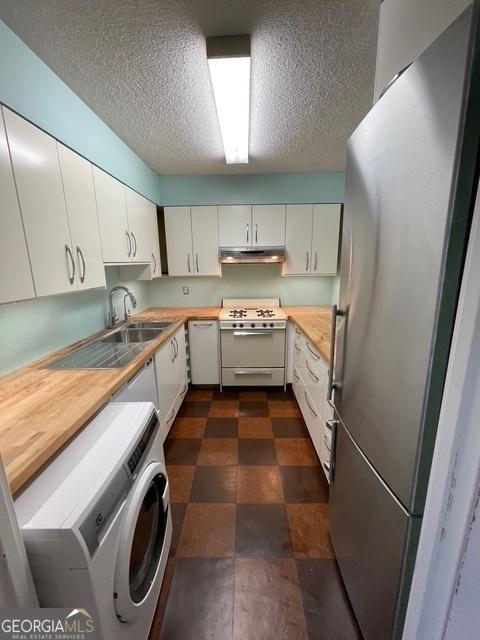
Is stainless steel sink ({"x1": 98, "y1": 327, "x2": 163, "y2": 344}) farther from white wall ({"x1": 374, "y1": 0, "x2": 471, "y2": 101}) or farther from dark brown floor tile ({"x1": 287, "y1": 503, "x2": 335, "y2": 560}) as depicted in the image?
white wall ({"x1": 374, "y1": 0, "x2": 471, "y2": 101})

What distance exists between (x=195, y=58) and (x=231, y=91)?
0.23 m

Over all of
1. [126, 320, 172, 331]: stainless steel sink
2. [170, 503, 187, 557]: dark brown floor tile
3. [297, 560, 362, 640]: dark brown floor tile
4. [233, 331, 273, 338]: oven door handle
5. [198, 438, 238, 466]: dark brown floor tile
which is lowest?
[198, 438, 238, 466]: dark brown floor tile

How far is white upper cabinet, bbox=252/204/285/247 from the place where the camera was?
2959 millimetres

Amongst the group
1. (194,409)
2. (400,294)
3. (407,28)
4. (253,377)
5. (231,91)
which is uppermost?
(231,91)

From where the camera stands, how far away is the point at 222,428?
2373mm

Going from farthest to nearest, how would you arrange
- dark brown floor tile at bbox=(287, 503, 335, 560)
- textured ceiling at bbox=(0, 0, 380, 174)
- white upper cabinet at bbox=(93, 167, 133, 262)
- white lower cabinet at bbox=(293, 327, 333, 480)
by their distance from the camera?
1. white upper cabinet at bbox=(93, 167, 133, 262)
2. white lower cabinet at bbox=(293, 327, 333, 480)
3. dark brown floor tile at bbox=(287, 503, 335, 560)
4. textured ceiling at bbox=(0, 0, 380, 174)

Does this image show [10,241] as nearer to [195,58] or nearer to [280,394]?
[195,58]

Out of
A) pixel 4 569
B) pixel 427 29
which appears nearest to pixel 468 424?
pixel 4 569

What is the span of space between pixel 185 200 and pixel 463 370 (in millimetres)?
3107

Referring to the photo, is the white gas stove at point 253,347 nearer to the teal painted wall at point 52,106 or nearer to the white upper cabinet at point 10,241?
the teal painted wall at point 52,106

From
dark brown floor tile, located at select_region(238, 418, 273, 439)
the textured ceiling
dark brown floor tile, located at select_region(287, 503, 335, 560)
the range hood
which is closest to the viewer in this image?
the textured ceiling

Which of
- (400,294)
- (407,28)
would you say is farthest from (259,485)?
(407,28)

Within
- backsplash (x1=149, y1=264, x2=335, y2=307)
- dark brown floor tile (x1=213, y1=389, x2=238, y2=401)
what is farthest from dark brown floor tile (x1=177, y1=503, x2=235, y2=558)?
backsplash (x1=149, y1=264, x2=335, y2=307)

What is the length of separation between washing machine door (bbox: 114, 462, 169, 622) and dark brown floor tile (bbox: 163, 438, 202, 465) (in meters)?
0.85
